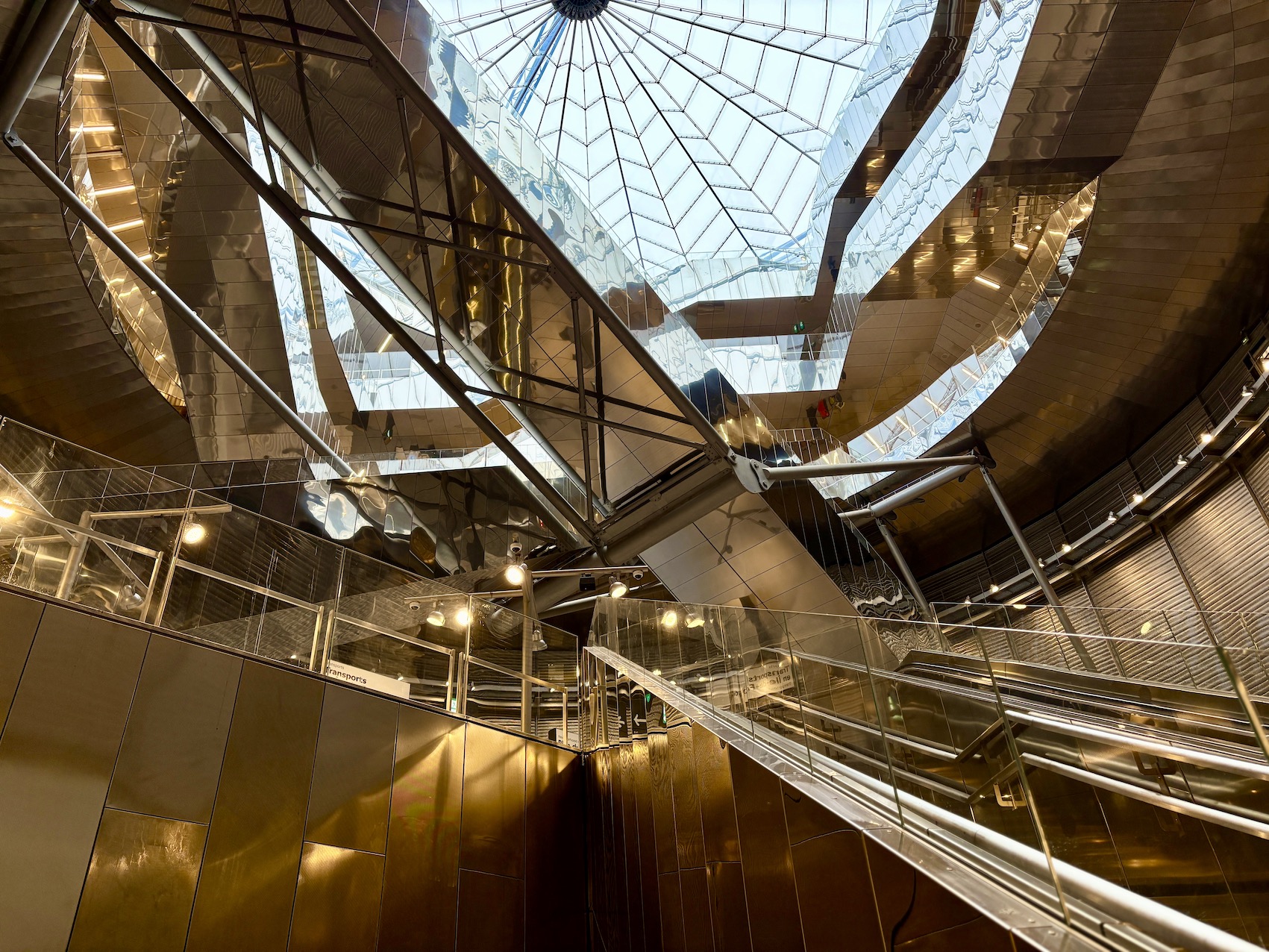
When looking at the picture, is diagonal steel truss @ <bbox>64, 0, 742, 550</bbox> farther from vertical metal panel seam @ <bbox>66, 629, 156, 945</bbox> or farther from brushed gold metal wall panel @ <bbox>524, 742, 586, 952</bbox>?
vertical metal panel seam @ <bbox>66, 629, 156, 945</bbox>

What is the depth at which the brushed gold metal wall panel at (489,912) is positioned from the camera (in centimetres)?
886

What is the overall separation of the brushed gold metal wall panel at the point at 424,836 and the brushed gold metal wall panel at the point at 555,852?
43.9 inches

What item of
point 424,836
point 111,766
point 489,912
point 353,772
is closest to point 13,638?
point 111,766

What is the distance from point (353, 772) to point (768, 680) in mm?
4543

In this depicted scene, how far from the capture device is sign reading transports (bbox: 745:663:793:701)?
7.71 m

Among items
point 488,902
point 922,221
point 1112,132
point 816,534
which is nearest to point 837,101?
point 922,221

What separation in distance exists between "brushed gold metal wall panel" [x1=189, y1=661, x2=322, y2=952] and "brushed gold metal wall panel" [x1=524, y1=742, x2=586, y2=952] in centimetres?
307

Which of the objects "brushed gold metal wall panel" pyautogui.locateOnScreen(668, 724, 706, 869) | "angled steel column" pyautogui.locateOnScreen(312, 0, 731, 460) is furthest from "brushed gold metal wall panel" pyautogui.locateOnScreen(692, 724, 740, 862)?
"angled steel column" pyautogui.locateOnScreen(312, 0, 731, 460)

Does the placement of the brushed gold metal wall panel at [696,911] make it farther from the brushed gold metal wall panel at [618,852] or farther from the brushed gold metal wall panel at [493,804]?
the brushed gold metal wall panel at [493,804]

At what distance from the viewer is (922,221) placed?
20.7 m

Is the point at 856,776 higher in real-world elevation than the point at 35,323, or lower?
lower

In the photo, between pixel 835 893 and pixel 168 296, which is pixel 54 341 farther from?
pixel 835 893

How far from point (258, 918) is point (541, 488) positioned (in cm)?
1001

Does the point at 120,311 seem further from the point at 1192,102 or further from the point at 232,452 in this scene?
the point at 1192,102
